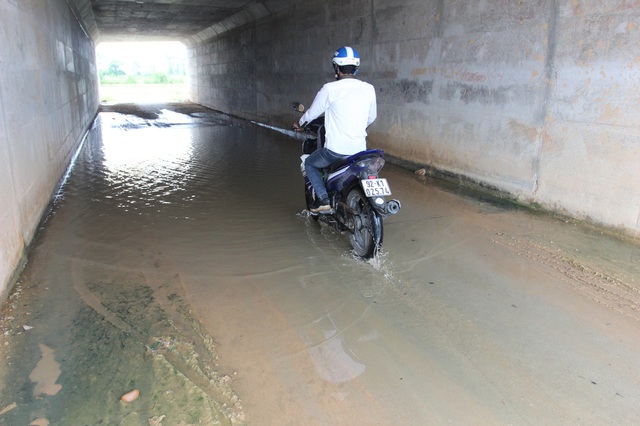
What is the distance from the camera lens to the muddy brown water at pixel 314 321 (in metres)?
2.24

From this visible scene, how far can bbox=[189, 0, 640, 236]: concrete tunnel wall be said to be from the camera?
14.7ft

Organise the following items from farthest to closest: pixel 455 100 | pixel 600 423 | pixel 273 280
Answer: pixel 455 100
pixel 273 280
pixel 600 423

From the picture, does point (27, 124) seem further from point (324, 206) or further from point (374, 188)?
point (374, 188)

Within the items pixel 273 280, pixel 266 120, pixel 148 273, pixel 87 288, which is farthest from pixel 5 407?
pixel 266 120

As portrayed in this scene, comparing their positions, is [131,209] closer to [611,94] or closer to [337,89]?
[337,89]

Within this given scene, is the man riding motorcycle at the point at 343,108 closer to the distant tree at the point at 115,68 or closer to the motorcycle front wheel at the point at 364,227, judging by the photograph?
the motorcycle front wheel at the point at 364,227

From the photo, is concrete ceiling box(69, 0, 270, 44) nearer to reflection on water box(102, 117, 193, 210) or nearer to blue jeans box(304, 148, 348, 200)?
reflection on water box(102, 117, 193, 210)

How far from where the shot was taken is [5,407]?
2.18 metres

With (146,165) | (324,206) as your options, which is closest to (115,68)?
(146,165)

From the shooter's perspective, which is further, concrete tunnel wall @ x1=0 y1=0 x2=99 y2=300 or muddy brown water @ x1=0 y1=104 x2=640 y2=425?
concrete tunnel wall @ x1=0 y1=0 x2=99 y2=300

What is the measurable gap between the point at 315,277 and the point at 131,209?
2.78 m

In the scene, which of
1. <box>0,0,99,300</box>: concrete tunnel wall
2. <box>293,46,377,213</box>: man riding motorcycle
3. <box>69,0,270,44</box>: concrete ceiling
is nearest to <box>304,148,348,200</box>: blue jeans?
<box>293,46,377,213</box>: man riding motorcycle

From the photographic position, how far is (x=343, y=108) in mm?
4094

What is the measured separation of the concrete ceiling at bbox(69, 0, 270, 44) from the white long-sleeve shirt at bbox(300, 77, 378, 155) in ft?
32.7
